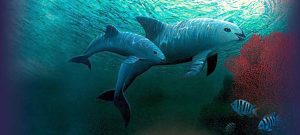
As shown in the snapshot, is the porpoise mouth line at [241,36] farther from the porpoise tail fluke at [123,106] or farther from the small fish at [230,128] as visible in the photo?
the porpoise tail fluke at [123,106]

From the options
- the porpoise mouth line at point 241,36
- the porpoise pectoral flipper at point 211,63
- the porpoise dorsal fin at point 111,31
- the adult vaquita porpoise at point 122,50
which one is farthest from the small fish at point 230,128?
the porpoise dorsal fin at point 111,31

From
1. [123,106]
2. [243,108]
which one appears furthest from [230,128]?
[123,106]

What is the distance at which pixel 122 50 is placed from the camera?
12.0 feet

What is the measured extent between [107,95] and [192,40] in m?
1.00

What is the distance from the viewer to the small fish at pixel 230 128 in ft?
12.4

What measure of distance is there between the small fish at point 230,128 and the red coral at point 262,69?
0.97 feet

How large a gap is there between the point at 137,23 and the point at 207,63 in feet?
2.64

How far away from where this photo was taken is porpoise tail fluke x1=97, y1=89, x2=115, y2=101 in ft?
12.0

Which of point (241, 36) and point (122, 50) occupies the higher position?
point (241, 36)

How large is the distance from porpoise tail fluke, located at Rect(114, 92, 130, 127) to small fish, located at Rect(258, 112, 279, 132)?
1.35 m

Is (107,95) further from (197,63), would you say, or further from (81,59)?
(197,63)

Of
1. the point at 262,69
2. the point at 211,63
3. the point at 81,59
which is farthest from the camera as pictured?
the point at 262,69

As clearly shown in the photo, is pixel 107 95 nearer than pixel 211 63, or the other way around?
pixel 107 95

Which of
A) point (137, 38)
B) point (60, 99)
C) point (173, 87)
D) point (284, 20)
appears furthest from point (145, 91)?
point (284, 20)
